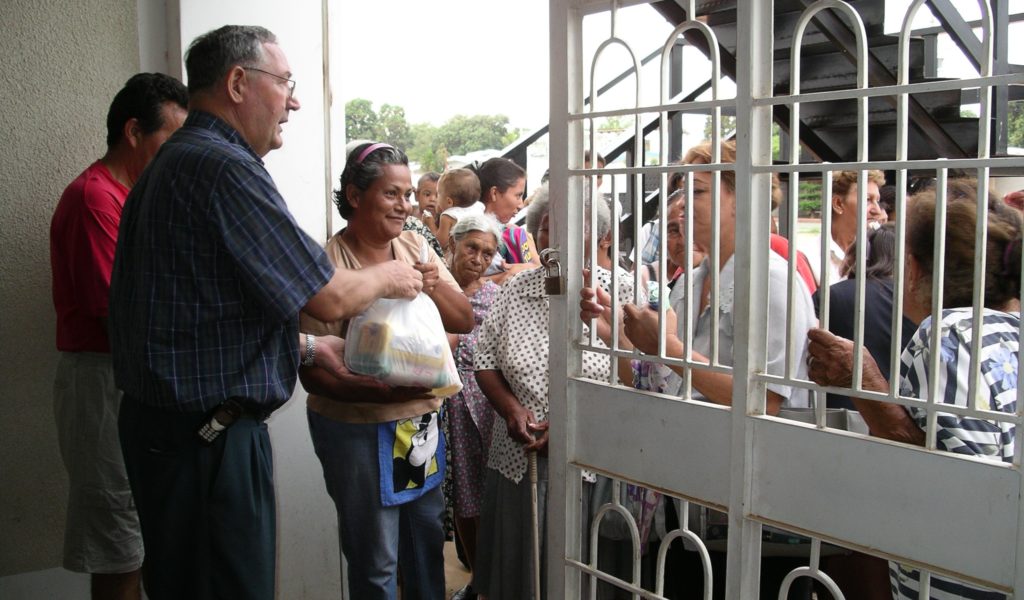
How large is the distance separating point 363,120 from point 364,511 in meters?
16.3

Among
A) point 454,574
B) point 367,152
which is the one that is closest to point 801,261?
point 367,152

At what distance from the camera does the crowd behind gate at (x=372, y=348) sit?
196 cm

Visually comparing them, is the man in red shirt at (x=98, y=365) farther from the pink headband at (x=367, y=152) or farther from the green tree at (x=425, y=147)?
the green tree at (x=425, y=147)

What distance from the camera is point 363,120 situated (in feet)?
60.1

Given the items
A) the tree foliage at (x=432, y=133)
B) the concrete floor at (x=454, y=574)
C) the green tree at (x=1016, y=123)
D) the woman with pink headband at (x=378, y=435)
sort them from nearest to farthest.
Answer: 1. the woman with pink headband at (x=378, y=435)
2. the concrete floor at (x=454, y=574)
3. the green tree at (x=1016, y=123)
4. the tree foliage at (x=432, y=133)

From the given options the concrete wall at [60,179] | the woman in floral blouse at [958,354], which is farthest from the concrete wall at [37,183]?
the woman in floral blouse at [958,354]

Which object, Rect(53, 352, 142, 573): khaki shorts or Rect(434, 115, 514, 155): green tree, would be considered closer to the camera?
Rect(53, 352, 142, 573): khaki shorts

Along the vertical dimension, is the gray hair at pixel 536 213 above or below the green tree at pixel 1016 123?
below

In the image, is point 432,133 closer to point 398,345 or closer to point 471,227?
point 471,227

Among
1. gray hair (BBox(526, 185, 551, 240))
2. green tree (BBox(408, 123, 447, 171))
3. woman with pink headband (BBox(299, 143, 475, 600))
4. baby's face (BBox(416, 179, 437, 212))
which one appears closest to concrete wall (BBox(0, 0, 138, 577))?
woman with pink headband (BBox(299, 143, 475, 600))

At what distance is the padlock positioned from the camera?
2.40 metres

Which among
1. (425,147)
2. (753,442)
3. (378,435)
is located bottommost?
(378,435)

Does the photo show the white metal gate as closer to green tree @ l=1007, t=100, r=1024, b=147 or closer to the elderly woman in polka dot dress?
the elderly woman in polka dot dress

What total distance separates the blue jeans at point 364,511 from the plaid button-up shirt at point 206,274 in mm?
673
